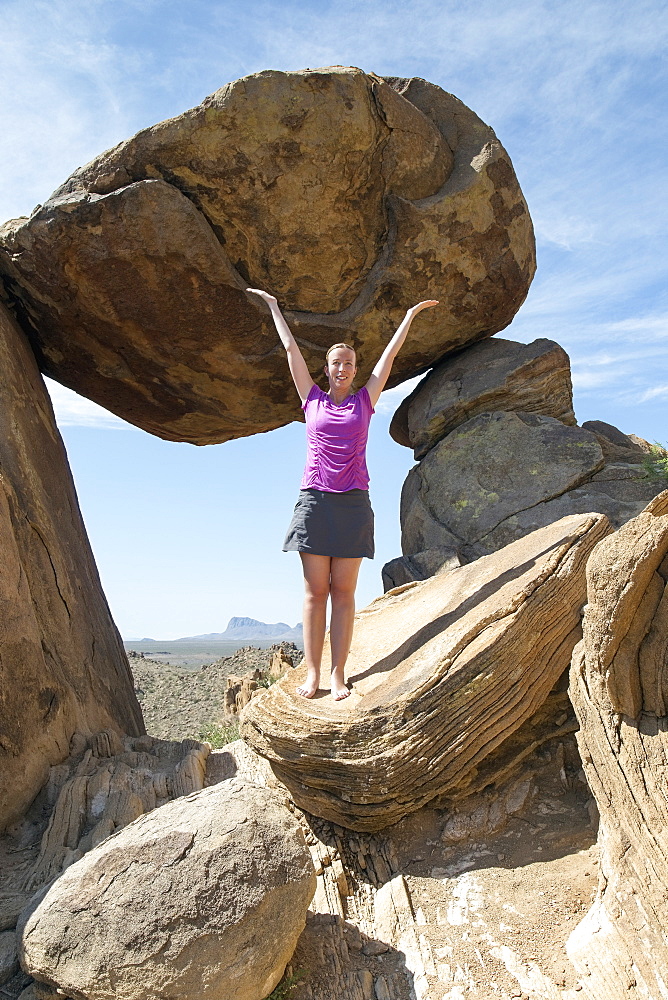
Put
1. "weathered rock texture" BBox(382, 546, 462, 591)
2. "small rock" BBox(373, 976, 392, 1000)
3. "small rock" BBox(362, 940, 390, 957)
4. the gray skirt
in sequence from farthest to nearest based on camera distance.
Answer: "weathered rock texture" BBox(382, 546, 462, 591) < the gray skirt < "small rock" BBox(362, 940, 390, 957) < "small rock" BBox(373, 976, 392, 1000)

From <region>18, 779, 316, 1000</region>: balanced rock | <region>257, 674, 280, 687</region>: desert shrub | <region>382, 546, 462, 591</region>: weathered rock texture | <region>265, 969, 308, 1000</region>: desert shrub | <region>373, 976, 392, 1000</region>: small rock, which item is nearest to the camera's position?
<region>18, 779, 316, 1000</region>: balanced rock

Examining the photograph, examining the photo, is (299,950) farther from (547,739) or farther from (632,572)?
(632,572)

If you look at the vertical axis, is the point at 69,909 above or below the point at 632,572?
below

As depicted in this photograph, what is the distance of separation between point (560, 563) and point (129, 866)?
3017 mm

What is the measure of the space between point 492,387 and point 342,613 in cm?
489

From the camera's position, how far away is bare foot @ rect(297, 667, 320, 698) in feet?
16.8

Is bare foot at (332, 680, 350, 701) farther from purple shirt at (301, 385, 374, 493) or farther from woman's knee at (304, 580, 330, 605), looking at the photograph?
purple shirt at (301, 385, 374, 493)

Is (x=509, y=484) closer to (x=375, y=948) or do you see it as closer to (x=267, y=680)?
(x=267, y=680)

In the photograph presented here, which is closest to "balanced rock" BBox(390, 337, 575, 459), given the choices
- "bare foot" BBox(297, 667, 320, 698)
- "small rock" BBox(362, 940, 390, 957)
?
"bare foot" BBox(297, 667, 320, 698)

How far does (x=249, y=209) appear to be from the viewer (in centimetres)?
744

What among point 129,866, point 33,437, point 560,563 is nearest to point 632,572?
point 560,563

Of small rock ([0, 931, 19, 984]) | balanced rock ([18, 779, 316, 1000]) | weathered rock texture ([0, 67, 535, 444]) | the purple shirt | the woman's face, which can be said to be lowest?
small rock ([0, 931, 19, 984])

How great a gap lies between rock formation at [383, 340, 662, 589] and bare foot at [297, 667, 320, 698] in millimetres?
3082

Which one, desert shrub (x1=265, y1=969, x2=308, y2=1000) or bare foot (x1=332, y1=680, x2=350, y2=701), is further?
bare foot (x1=332, y1=680, x2=350, y2=701)
